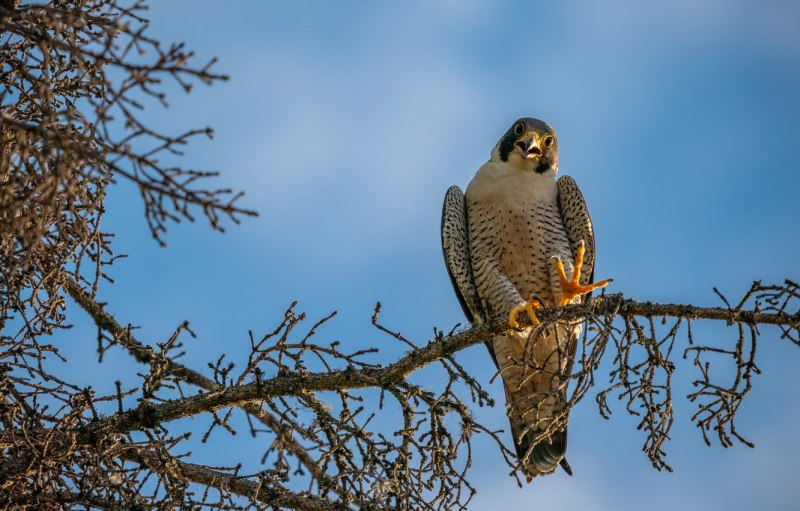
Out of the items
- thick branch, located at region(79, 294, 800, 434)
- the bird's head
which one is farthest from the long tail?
the bird's head

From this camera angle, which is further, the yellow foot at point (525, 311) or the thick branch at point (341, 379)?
the yellow foot at point (525, 311)

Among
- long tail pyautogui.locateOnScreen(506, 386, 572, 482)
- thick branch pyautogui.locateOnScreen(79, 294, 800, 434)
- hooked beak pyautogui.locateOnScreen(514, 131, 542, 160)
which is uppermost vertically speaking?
hooked beak pyautogui.locateOnScreen(514, 131, 542, 160)

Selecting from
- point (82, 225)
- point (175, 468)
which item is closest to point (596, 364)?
point (175, 468)

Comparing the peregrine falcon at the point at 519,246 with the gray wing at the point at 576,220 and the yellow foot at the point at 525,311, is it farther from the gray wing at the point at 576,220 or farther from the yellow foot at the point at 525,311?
the yellow foot at the point at 525,311


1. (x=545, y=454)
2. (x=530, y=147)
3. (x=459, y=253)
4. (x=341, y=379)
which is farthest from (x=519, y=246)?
(x=341, y=379)

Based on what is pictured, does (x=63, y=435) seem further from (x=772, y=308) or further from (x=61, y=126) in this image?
(x=772, y=308)

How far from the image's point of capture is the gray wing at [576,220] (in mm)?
6777

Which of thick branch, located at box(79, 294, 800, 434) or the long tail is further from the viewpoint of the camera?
the long tail

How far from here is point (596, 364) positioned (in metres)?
3.88

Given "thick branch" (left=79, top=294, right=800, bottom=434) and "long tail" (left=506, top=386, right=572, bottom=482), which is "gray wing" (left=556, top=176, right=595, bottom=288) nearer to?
"long tail" (left=506, top=386, right=572, bottom=482)

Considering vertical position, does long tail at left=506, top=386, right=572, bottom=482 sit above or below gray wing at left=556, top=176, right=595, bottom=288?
below

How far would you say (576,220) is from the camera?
6.88 metres

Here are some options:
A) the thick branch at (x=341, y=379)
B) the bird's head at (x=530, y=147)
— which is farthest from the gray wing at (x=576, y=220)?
the thick branch at (x=341, y=379)

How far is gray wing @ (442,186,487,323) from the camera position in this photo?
7008 mm
